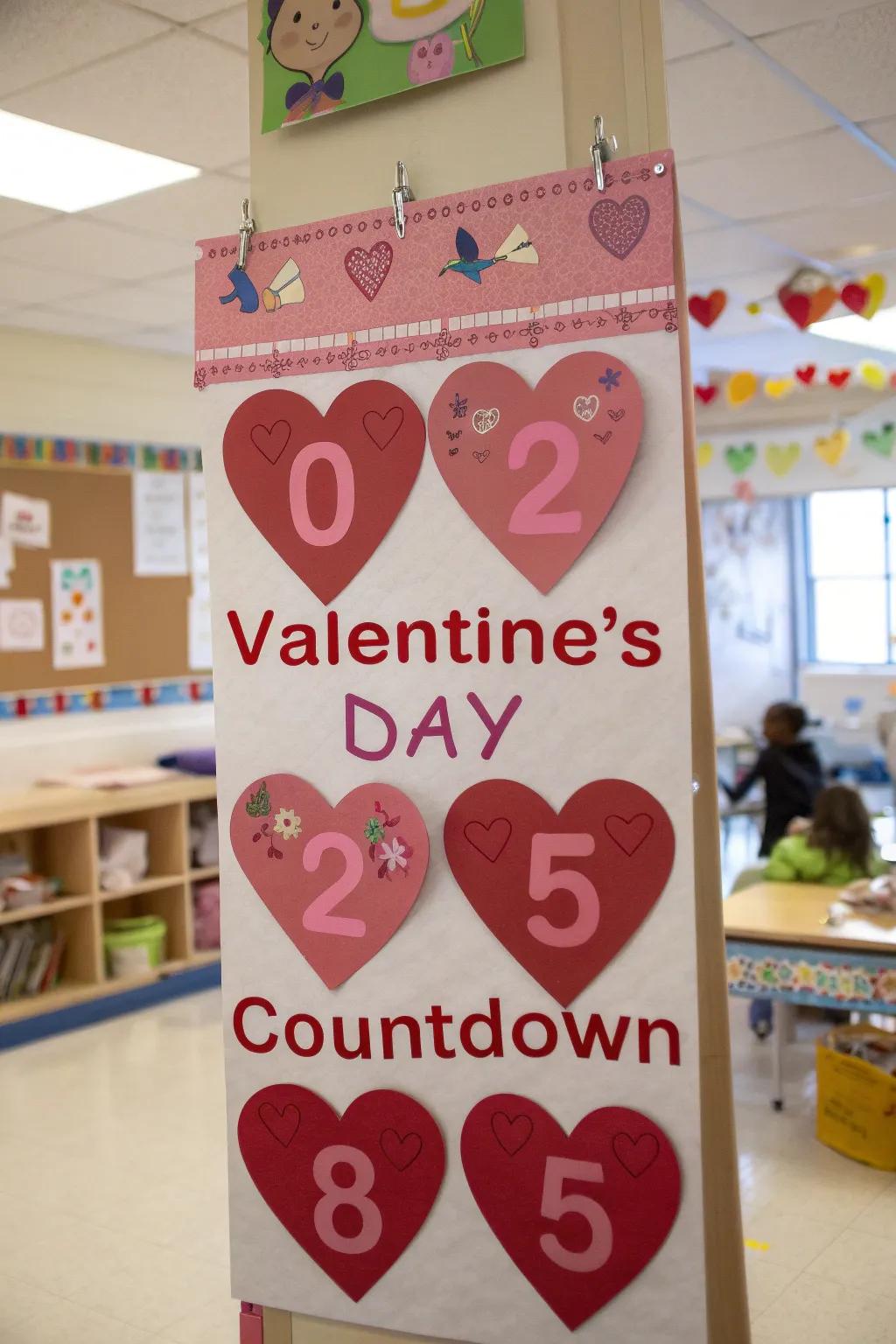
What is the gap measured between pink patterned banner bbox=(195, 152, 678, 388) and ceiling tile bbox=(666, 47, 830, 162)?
6.13ft

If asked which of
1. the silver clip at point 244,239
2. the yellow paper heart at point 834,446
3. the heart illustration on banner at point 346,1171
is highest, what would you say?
the yellow paper heart at point 834,446

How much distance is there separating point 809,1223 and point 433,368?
2.81 metres

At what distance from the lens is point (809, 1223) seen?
3.34 metres

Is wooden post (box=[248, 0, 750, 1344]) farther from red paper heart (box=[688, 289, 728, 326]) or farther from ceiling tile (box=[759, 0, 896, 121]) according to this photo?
red paper heart (box=[688, 289, 728, 326])

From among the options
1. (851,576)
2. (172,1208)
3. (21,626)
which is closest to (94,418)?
(21,626)

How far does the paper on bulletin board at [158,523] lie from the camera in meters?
6.09

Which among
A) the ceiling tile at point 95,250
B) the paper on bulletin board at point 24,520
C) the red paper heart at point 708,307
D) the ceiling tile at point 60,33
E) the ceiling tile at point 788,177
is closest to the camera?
the ceiling tile at point 60,33

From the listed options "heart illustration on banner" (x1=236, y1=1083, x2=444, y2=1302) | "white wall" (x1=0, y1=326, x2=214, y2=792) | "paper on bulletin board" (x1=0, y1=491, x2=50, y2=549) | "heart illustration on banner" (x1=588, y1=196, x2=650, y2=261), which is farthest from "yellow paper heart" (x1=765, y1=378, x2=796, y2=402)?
"heart illustration on banner" (x1=236, y1=1083, x2=444, y2=1302)

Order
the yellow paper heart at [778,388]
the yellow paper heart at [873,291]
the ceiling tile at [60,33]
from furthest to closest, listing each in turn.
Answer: the yellow paper heart at [778,388]
the yellow paper heart at [873,291]
the ceiling tile at [60,33]

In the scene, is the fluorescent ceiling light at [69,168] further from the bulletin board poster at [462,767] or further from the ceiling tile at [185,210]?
the bulletin board poster at [462,767]

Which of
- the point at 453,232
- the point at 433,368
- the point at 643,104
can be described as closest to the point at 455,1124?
the point at 433,368

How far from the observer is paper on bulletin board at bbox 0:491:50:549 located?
549cm

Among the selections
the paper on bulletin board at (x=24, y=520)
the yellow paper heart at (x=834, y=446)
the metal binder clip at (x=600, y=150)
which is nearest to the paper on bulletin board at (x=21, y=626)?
the paper on bulletin board at (x=24, y=520)

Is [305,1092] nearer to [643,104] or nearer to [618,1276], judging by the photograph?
[618,1276]
